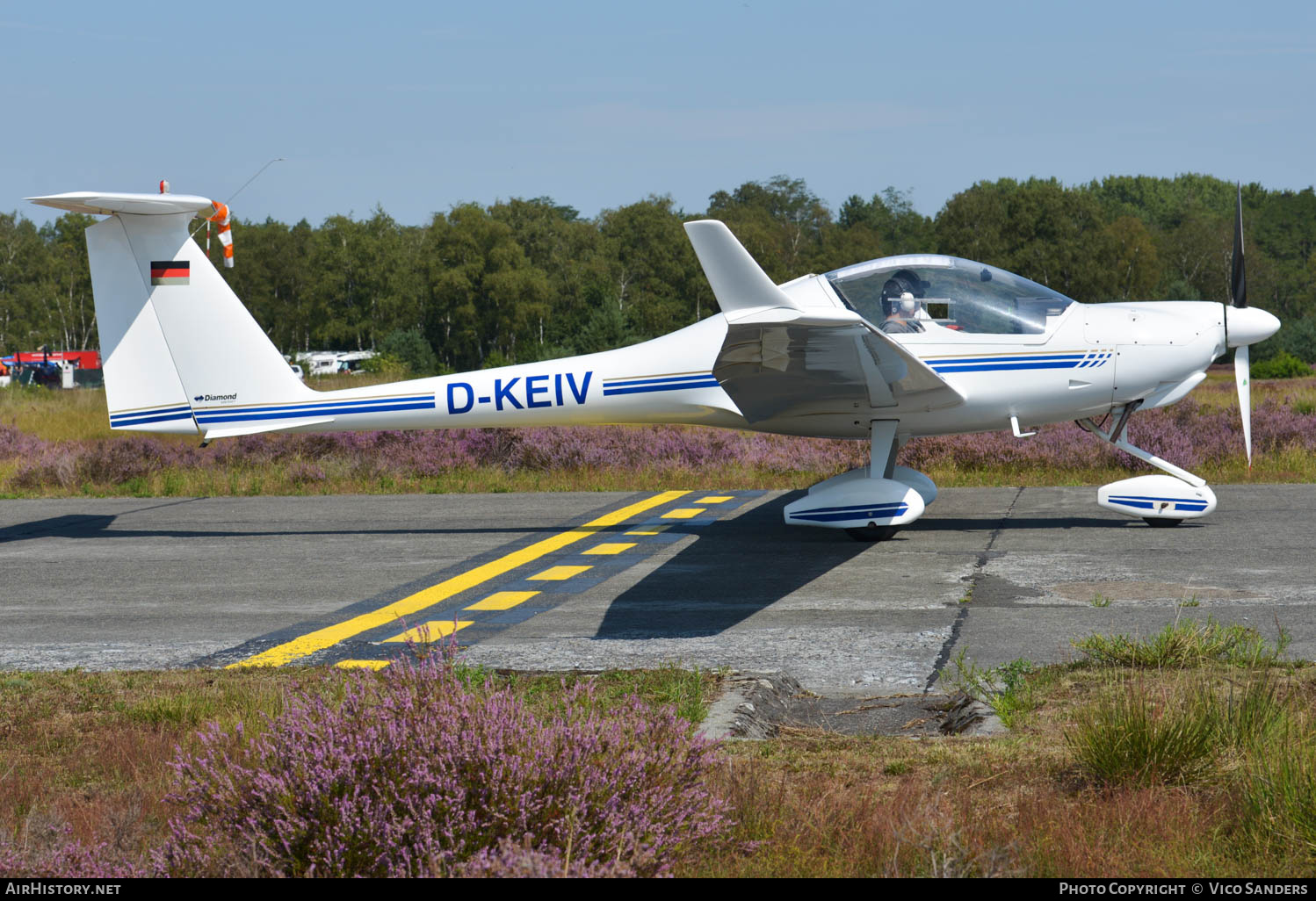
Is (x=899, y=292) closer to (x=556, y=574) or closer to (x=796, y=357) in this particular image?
(x=796, y=357)

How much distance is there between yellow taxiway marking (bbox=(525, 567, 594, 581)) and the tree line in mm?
53248

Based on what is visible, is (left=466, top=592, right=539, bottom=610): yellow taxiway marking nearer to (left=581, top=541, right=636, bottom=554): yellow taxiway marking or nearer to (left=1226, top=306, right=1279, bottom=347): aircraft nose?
(left=581, top=541, right=636, bottom=554): yellow taxiway marking

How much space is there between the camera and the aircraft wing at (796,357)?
8039mm

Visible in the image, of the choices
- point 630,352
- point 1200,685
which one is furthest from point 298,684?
point 630,352

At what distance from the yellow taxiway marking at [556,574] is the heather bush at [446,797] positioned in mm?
5907

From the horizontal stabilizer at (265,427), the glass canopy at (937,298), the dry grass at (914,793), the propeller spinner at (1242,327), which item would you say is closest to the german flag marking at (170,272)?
the horizontal stabilizer at (265,427)

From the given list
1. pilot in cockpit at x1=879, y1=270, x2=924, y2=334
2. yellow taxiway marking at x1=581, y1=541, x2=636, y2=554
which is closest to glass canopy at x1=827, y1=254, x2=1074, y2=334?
pilot in cockpit at x1=879, y1=270, x2=924, y2=334

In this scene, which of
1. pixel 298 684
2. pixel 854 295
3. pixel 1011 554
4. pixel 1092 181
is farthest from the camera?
pixel 1092 181

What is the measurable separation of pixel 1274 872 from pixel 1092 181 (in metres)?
171

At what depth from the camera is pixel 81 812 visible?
13.5 feet

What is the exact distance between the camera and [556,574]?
991 cm

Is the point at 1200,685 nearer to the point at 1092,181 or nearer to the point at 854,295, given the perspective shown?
the point at 854,295

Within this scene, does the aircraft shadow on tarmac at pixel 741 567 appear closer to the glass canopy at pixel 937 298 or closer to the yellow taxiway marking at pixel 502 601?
the yellow taxiway marking at pixel 502 601
